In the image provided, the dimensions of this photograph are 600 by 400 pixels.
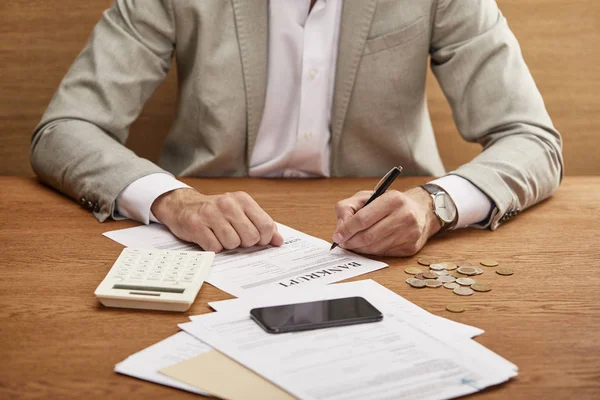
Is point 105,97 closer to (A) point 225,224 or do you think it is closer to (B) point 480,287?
(A) point 225,224

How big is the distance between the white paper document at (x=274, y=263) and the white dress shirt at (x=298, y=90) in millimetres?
502

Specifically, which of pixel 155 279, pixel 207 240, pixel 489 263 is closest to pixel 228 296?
pixel 155 279

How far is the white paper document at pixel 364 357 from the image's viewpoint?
2.50 ft

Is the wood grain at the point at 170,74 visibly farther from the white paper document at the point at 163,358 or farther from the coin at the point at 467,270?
the white paper document at the point at 163,358

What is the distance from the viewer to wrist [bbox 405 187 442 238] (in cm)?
125

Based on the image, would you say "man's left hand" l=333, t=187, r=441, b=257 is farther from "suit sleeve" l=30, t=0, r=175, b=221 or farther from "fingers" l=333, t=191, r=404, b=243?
"suit sleeve" l=30, t=0, r=175, b=221

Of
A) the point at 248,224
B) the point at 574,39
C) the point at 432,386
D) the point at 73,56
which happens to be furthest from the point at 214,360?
the point at 574,39

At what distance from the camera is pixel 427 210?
127cm

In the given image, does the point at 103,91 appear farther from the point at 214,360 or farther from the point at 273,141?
the point at 214,360

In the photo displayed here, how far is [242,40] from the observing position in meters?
1.67

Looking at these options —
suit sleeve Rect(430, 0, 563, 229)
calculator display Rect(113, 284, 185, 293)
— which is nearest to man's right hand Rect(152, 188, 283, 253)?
calculator display Rect(113, 284, 185, 293)

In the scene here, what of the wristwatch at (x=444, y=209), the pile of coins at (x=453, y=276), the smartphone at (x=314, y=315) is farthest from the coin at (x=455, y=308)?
the wristwatch at (x=444, y=209)

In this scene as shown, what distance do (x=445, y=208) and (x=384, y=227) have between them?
0.63 ft

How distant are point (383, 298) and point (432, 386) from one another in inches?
9.4
